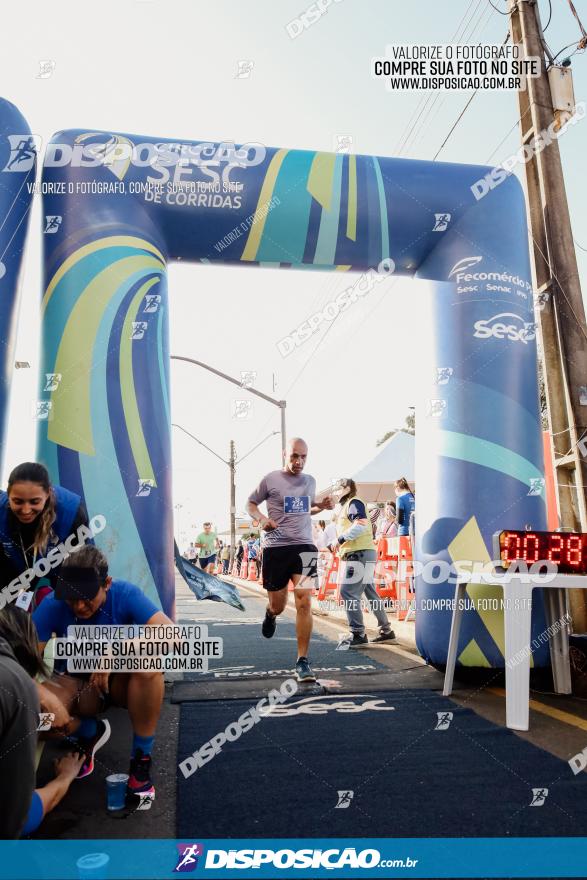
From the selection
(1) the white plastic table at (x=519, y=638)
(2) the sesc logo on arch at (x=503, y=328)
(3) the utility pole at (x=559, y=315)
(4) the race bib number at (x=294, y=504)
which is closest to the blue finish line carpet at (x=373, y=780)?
(1) the white plastic table at (x=519, y=638)

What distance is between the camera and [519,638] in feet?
13.0

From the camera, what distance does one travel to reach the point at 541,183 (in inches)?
238

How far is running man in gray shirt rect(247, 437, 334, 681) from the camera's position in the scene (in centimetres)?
539

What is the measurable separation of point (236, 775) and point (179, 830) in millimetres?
643

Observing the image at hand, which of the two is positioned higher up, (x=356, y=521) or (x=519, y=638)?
(x=356, y=521)

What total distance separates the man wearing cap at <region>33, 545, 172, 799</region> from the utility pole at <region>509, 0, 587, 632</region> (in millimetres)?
3944

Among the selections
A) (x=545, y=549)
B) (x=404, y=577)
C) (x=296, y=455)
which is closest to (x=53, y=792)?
(x=545, y=549)

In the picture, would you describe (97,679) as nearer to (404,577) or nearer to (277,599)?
(277,599)

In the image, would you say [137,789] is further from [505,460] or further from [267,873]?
[505,460]

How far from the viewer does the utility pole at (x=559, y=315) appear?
5.70 metres

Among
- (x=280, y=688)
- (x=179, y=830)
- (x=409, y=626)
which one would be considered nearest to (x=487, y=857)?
(x=179, y=830)

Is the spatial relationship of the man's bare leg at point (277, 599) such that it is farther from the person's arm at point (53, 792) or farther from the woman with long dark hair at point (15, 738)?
the woman with long dark hair at point (15, 738)

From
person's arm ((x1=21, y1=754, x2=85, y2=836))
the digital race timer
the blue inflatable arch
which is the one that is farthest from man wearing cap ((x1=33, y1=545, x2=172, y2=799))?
the digital race timer

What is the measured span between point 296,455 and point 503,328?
1.90 metres
